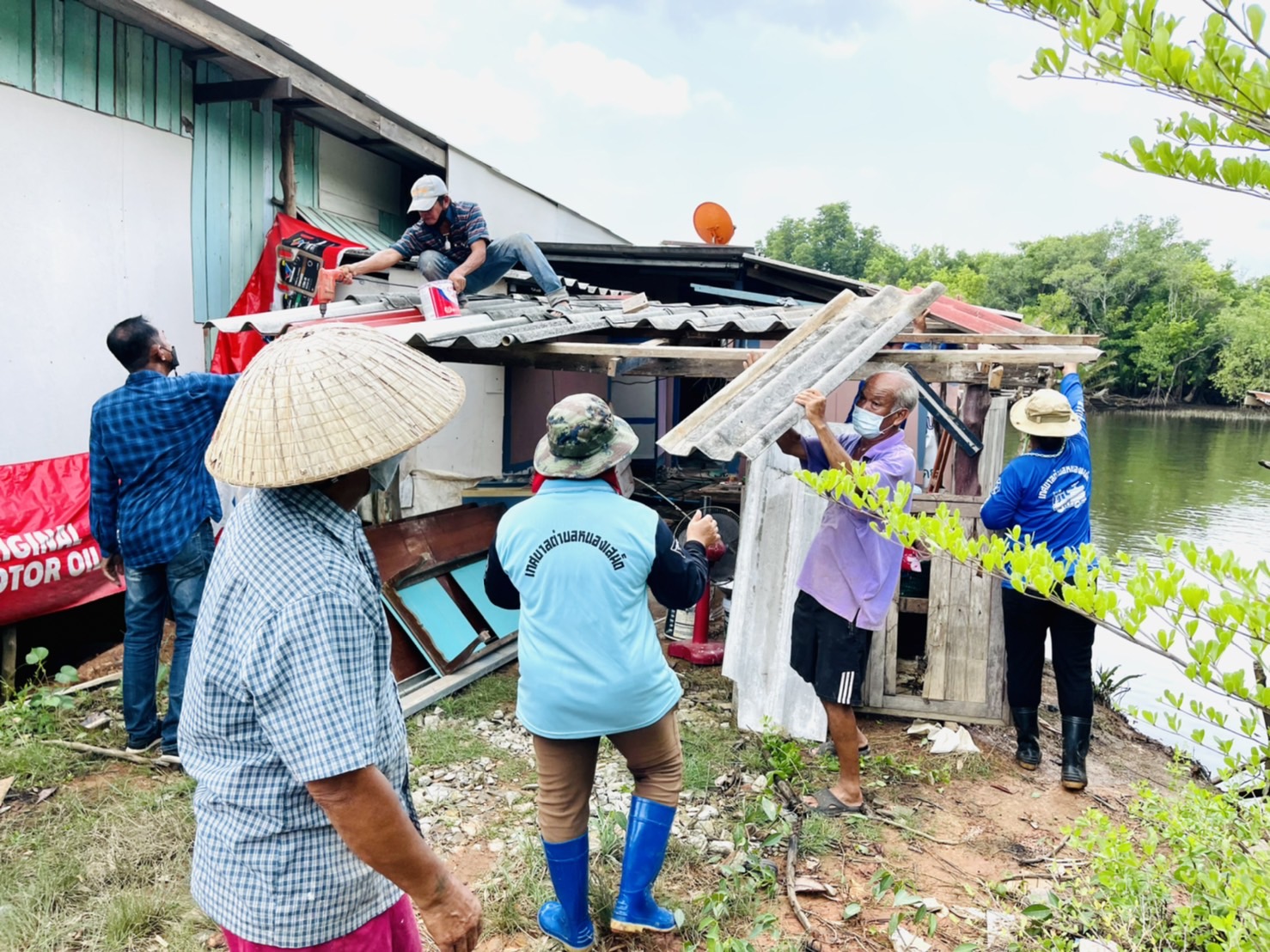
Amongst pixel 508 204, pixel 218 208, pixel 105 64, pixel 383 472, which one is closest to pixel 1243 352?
pixel 508 204

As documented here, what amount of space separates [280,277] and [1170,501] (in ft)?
61.4

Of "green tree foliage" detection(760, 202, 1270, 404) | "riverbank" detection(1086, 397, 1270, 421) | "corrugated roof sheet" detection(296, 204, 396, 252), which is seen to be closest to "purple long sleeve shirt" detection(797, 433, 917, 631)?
"corrugated roof sheet" detection(296, 204, 396, 252)

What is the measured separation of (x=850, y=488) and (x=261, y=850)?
4.51 feet

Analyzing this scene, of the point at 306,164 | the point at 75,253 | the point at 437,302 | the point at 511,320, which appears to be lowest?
the point at 511,320

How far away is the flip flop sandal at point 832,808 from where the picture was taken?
373 cm

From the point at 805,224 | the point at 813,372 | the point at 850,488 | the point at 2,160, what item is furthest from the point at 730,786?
the point at 805,224

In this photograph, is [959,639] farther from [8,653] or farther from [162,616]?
[8,653]

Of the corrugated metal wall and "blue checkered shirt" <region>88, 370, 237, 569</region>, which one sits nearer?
"blue checkered shirt" <region>88, 370, 237, 569</region>

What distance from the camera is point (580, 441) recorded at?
2.45 meters

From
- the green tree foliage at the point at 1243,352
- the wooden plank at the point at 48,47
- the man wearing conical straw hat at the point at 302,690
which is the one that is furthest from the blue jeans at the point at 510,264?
the green tree foliage at the point at 1243,352

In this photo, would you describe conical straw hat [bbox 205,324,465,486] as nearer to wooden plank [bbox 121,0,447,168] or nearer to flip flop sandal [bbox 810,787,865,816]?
flip flop sandal [bbox 810,787,865,816]

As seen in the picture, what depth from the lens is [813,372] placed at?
3.58 metres

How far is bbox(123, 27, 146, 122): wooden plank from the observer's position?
17.9 feet

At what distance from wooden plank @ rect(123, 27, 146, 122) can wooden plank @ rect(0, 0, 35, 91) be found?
25.2 inches
